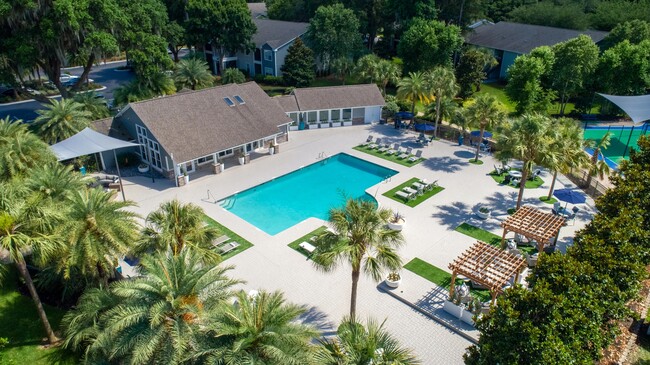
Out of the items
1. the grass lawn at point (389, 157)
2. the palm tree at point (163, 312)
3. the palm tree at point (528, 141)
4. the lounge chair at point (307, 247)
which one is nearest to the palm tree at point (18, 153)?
the palm tree at point (163, 312)

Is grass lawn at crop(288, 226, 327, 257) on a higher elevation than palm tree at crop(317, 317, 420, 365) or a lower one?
lower

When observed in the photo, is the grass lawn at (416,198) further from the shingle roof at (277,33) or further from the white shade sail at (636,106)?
the shingle roof at (277,33)

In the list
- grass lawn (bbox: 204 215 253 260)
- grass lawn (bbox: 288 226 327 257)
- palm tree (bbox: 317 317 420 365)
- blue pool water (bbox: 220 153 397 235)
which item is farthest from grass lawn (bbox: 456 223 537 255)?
palm tree (bbox: 317 317 420 365)

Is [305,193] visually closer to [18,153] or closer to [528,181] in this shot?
[528,181]

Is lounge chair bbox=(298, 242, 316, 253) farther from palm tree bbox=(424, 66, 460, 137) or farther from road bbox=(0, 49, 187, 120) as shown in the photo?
road bbox=(0, 49, 187, 120)

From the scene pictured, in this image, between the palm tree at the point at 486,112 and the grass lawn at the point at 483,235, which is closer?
the grass lawn at the point at 483,235

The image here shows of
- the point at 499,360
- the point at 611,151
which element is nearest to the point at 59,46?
the point at 499,360

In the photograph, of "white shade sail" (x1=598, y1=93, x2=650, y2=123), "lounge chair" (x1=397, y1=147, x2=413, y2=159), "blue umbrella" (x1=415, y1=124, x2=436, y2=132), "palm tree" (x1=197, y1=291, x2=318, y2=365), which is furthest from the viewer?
"blue umbrella" (x1=415, y1=124, x2=436, y2=132)
